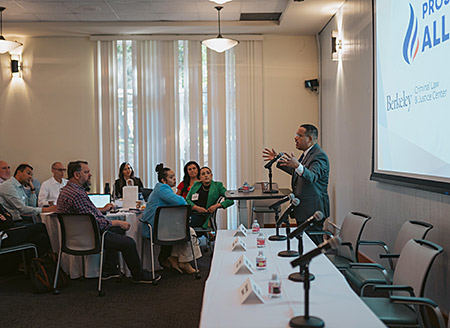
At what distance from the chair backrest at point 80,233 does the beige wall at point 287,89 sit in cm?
437

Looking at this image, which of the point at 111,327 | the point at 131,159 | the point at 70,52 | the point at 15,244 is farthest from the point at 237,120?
the point at 111,327

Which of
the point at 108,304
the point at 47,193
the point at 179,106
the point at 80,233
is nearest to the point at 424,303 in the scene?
the point at 108,304

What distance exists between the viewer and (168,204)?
5.94 metres

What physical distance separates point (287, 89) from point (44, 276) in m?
5.51

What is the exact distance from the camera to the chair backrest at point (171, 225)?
568cm

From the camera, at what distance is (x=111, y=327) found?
168 inches

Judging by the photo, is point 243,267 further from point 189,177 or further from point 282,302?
point 189,177

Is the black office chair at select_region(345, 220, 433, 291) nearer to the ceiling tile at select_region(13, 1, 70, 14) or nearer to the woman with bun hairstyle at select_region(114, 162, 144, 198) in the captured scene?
the woman with bun hairstyle at select_region(114, 162, 144, 198)

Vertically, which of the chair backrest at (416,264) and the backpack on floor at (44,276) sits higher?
the chair backrest at (416,264)

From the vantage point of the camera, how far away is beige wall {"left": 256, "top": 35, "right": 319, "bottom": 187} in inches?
355

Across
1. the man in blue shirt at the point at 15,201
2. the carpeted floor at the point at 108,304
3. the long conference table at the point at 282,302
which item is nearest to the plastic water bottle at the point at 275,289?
the long conference table at the point at 282,302

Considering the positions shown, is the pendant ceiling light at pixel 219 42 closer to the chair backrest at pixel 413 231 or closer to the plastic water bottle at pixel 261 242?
the plastic water bottle at pixel 261 242

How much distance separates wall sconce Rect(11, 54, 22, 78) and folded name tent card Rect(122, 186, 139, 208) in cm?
413

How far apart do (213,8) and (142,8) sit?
1119mm
